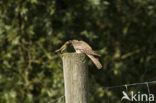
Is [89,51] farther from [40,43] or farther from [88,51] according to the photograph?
[40,43]

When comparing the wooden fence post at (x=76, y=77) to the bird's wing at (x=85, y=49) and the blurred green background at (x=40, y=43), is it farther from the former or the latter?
the blurred green background at (x=40, y=43)

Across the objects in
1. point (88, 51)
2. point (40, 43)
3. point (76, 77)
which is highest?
point (40, 43)

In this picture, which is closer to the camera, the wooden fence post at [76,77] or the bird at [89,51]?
the wooden fence post at [76,77]

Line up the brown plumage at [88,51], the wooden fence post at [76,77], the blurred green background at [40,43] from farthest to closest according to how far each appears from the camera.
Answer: the blurred green background at [40,43]
the brown plumage at [88,51]
the wooden fence post at [76,77]

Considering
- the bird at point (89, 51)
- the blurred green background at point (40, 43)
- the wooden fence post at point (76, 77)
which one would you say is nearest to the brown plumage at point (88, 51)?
the bird at point (89, 51)

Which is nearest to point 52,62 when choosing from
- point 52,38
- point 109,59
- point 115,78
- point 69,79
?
point 52,38

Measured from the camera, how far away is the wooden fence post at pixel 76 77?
7.97 feet

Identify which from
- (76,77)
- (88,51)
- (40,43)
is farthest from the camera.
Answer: (40,43)

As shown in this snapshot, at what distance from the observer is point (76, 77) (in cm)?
243

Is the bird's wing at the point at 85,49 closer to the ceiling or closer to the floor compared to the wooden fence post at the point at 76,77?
closer to the ceiling

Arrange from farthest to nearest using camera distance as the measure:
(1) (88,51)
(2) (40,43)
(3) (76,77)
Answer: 1. (2) (40,43)
2. (1) (88,51)
3. (3) (76,77)

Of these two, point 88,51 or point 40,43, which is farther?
point 40,43

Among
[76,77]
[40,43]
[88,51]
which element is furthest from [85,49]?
[40,43]

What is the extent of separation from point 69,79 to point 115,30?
423 cm
